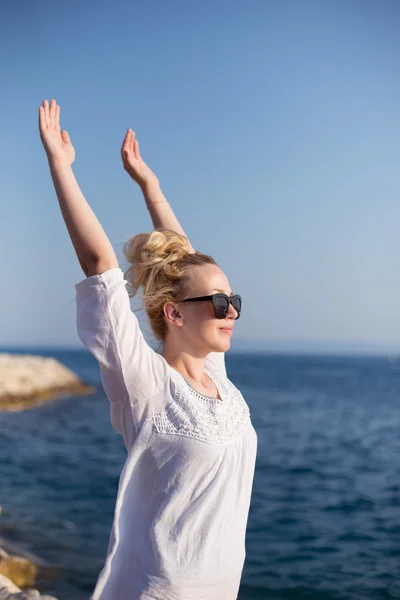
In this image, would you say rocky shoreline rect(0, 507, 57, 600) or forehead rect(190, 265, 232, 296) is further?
rocky shoreline rect(0, 507, 57, 600)

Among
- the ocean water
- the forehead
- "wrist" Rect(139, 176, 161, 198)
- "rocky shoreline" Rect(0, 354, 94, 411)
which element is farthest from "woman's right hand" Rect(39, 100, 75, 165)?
"rocky shoreline" Rect(0, 354, 94, 411)

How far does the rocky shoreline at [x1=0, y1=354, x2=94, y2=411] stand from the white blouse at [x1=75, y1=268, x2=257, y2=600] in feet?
73.5

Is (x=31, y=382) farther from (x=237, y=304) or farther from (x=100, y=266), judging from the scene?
(x=100, y=266)

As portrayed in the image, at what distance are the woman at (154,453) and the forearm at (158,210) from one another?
0.69 m

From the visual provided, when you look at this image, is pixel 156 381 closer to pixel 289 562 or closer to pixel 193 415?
pixel 193 415

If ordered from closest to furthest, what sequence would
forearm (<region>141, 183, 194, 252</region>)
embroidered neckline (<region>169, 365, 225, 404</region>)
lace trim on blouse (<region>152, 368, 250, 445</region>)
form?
lace trim on blouse (<region>152, 368, 250, 445</region>) < embroidered neckline (<region>169, 365, 225, 404</region>) < forearm (<region>141, 183, 194, 252</region>)

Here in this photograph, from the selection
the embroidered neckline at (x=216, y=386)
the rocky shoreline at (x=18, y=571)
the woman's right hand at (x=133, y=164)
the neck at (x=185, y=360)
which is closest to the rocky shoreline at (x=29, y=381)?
the rocky shoreline at (x=18, y=571)

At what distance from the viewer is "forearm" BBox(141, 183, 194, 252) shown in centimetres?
289

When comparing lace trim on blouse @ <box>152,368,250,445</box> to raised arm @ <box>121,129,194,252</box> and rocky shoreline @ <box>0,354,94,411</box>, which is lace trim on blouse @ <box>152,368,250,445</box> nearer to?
raised arm @ <box>121,129,194,252</box>

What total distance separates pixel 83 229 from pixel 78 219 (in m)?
0.03

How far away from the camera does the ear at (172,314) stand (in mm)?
2373

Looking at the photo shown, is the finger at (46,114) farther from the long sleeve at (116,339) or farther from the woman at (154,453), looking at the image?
the long sleeve at (116,339)

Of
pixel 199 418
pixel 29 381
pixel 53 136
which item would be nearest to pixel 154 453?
pixel 199 418

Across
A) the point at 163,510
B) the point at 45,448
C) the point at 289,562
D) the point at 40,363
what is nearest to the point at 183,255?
the point at 163,510
